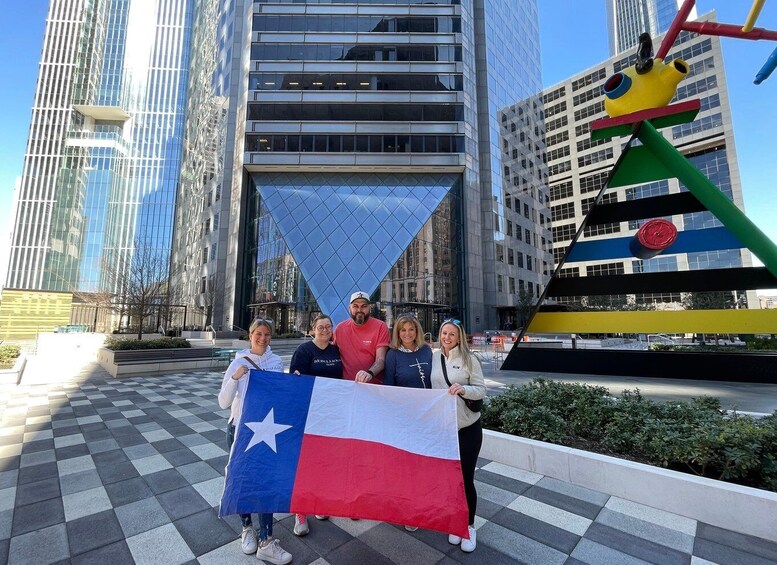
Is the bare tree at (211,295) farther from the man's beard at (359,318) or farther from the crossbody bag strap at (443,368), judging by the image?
the crossbody bag strap at (443,368)

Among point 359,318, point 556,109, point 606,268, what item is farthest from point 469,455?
point 556,109

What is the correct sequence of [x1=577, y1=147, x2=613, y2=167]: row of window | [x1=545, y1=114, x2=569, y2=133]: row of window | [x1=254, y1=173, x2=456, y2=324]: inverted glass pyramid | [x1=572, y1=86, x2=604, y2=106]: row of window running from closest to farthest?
[x1=254, y1=173, x2=456, y2=324]: inverted glass pyramid
[x1=577, y1=147, x2=613, y2=167]: row of window
[x1=572, y1=86, x2=604, y2=106]: row of window
[x1=545, y1=114, x2=569, y2=133]: row of window

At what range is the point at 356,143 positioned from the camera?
3472 centimetres

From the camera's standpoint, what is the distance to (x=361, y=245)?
2869 cm

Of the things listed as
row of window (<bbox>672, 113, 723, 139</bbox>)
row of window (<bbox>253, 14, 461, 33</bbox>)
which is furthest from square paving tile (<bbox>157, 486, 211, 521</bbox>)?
row of window (<bbox>672, 113, 723, 139</bbox>)

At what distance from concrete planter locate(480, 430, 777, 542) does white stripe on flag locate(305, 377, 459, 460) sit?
2.27 metres

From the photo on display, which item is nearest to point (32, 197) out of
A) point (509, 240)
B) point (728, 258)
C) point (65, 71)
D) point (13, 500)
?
point (65, 71)

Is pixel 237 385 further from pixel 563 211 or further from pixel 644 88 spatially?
pixel 563 211

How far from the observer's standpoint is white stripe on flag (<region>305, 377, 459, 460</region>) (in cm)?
306

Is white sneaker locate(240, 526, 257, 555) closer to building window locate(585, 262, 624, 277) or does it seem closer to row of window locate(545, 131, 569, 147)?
building window locate(585, 262, 624, 277)

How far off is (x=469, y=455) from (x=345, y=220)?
2820 cm

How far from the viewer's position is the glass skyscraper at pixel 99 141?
72.5 meters

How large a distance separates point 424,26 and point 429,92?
319 inches

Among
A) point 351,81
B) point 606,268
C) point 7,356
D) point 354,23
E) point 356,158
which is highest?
point 354,23
